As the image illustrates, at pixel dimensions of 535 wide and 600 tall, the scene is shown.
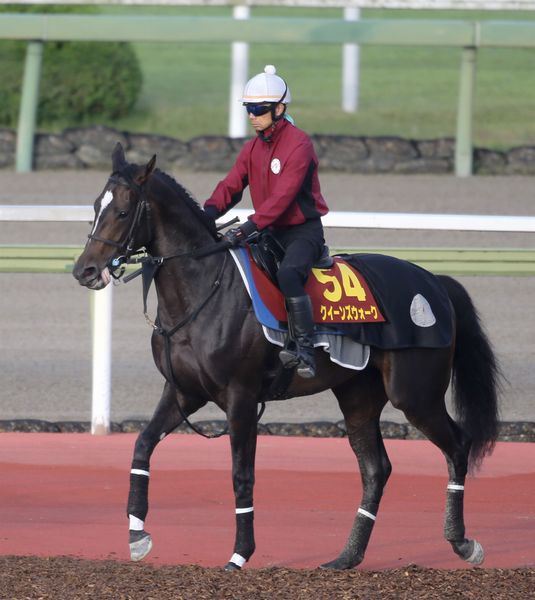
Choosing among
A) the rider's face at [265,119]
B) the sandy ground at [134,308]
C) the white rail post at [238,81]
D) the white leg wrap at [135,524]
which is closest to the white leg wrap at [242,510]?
the white leg wrap at [135,524]

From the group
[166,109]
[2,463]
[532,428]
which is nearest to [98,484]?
[2,463]

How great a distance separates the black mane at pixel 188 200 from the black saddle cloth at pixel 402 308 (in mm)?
663

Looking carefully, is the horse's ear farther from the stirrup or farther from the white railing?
the white railing

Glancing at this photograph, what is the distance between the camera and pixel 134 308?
37.9 ft

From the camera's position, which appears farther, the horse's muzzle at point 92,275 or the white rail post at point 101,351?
the white rail post at point 101,351

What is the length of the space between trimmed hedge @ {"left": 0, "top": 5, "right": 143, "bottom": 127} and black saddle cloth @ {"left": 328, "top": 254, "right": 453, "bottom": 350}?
1412 cm

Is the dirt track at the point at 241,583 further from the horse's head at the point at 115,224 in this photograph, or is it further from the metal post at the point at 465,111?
the metal post at the point at 465,111

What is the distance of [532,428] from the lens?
27.1ft

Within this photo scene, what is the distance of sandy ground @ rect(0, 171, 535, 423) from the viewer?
29.4 ft

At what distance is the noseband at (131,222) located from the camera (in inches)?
214

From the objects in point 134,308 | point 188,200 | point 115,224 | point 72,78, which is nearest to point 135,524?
point 115,224

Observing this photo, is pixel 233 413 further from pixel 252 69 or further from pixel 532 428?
pixel 252 69

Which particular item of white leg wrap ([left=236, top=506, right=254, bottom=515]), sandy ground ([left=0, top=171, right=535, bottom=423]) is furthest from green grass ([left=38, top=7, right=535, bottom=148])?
white leg wrap ([left=236, top=506, right=254, bottom=515])

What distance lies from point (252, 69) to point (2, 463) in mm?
19770
